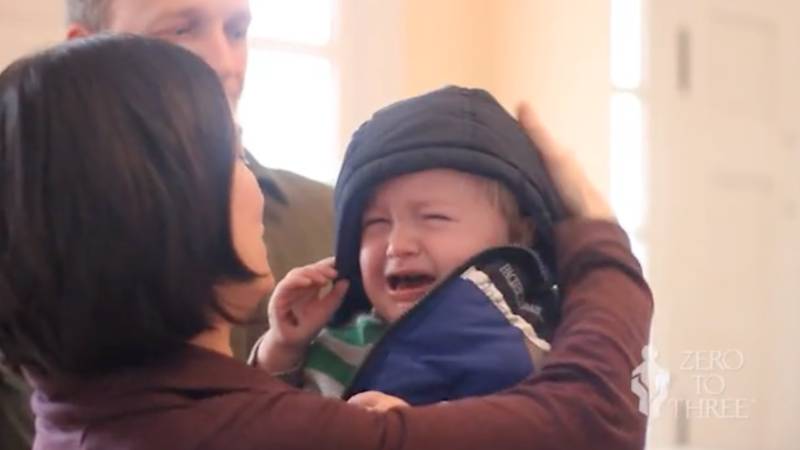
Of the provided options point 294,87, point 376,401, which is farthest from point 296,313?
point 294,87

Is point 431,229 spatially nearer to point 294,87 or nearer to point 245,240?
point 245,240

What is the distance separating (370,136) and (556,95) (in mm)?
1645

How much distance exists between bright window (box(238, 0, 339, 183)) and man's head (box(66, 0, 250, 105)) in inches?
43.6

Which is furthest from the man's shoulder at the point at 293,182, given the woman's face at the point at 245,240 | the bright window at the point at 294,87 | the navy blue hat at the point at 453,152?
the bright window at the point at 294,87

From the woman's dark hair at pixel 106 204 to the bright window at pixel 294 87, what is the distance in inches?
63.0

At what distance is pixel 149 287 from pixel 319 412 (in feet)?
0.46

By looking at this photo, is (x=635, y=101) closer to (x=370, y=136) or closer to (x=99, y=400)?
(x=370, y=136)

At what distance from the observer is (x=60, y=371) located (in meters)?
0.83

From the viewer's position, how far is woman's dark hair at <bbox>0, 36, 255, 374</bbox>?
0.79 metres

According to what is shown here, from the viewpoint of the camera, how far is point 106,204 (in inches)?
31.0

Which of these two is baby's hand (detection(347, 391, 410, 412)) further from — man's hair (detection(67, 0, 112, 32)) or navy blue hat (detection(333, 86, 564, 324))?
man's hair (detection(67, 0, 112, 32))

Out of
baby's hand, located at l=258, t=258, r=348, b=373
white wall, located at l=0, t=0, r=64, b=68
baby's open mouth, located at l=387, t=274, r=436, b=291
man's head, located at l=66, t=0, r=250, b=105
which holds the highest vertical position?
man's head, located at l=66, t=0, r=250, b=105

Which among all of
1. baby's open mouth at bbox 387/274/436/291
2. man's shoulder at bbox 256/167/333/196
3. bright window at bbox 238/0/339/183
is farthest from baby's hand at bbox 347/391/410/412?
bright window at bbox 238/0/339/183

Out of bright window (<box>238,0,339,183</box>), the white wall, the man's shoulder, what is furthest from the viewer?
bright window (<box>238,0,339,183</box>)
